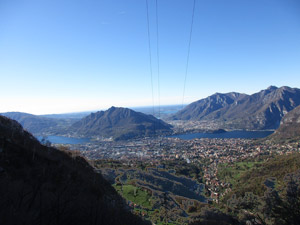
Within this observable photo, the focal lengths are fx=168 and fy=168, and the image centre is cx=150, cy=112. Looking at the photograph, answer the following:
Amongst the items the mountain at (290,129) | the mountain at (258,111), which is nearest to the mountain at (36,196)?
the mountain at (290,129)

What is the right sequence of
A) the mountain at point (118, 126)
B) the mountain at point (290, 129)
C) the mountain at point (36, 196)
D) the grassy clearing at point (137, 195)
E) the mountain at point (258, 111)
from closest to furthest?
the mountain at point (36, 196), the grassy clearing at point (137, 195), the mountain at point (290, 129), the mountain at point (118, 126), the mountain at point (258, 111)

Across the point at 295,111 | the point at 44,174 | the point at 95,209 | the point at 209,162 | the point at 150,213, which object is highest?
the point at 295,111

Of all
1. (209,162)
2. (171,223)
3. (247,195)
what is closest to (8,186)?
(171,223)

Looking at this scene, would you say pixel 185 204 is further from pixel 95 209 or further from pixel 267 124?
pixel 267 124

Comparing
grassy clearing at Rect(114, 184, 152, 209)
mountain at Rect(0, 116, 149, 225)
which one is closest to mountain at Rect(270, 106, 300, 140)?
grassy clearing at Rect(114, 184, 152, 209)

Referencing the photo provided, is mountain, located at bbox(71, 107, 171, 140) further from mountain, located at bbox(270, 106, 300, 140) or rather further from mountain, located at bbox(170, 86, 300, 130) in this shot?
mountain, located at bbox(170, 86, 300, 130)

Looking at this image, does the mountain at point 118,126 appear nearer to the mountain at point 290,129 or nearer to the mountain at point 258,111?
the mountain at point 290,129

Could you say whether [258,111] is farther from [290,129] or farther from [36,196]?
[36,196]
